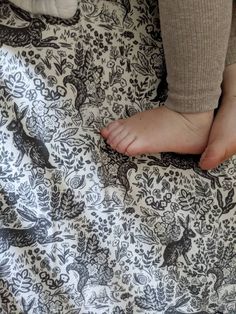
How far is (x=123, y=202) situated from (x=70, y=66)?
211 millimetres

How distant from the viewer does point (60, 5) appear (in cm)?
77

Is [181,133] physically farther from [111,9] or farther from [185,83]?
[111,9]

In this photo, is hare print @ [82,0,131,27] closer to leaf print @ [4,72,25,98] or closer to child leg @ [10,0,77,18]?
child leg @ [10,0,77,18]

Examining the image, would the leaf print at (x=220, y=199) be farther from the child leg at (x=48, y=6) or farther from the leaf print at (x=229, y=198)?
the child leg at (x=48, y=6)

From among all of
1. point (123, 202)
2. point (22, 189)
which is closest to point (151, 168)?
point (123, 202)

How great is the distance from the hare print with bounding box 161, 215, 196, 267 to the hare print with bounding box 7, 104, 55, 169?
20 centimetres

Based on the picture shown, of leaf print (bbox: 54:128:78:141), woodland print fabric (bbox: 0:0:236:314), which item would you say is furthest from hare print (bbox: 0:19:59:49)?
leaf print (bbox: 54:128:78:141)

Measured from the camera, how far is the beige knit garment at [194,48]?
77cm

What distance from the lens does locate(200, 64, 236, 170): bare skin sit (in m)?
0.80

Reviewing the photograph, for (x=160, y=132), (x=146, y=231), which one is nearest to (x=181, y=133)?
(x=160, y=132)

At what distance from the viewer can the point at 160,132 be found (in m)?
0.82

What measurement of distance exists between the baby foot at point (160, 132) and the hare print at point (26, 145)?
9 centimetres

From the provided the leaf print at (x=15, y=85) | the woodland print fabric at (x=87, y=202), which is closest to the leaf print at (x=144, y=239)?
the woodland print fabric at (x=87, y=202)

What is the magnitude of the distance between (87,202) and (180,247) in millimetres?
149
